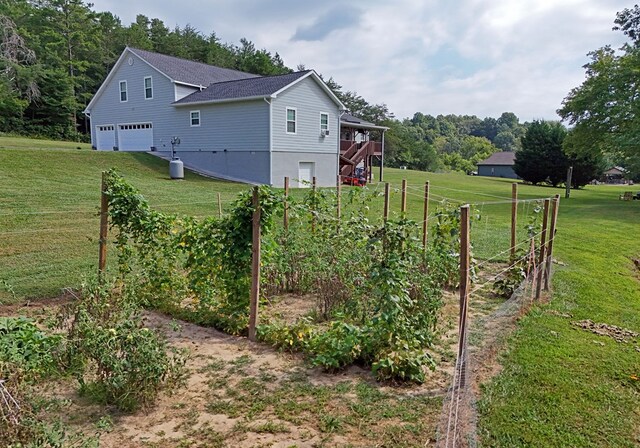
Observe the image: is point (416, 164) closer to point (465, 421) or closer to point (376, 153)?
point (376, 153)

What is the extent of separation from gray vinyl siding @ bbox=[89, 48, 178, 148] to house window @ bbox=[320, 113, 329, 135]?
6646mm

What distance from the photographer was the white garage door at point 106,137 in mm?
23241

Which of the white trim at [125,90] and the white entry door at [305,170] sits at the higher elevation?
the white trim at [125,90]

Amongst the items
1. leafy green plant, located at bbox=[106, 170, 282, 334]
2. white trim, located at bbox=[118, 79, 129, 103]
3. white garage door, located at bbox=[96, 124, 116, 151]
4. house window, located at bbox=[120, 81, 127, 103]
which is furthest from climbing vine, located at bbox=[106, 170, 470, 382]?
white garage door, located at bbox=[96, 124, 116, 151]

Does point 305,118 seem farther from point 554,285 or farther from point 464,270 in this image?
point 464,270

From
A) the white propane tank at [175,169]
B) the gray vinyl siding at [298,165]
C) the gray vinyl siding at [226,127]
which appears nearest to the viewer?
the white propane tank at [175,169]

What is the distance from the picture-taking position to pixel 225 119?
18688mm

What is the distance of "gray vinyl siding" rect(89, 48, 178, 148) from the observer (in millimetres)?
20422

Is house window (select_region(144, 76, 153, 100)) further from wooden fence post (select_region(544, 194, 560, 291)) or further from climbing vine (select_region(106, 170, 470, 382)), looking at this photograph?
wooden fence post (select_region(544, 194, 560, 291))

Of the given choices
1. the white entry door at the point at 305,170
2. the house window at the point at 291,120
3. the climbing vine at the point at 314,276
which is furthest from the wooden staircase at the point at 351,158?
the climbing vine at the point at 314,276

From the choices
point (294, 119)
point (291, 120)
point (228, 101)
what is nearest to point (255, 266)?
point (291, 120)

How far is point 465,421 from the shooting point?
111 inches

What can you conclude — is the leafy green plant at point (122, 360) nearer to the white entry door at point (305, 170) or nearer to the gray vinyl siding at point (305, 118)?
the gray vinyl siding at point (305, 118)

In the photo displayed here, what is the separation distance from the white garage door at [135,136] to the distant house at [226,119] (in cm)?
5
